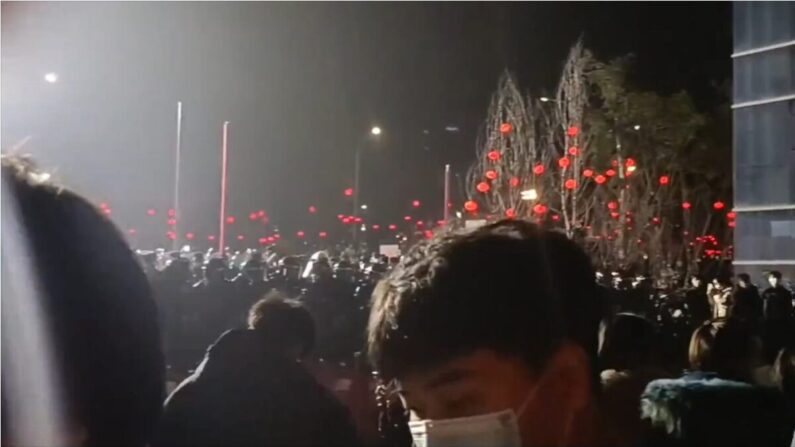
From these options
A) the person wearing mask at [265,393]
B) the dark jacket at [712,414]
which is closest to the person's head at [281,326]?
the person wearing mask at [265,393]

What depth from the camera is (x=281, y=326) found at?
161 cm

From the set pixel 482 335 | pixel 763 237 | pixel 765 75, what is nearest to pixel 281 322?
pixel 482 335

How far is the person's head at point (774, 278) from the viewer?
174cm

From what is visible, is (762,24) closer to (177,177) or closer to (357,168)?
(357,168)

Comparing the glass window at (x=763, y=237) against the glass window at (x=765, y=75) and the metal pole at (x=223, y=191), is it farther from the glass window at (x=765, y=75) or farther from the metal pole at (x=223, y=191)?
the metal pole at (x=223, y=191)

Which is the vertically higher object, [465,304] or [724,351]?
[465,304]

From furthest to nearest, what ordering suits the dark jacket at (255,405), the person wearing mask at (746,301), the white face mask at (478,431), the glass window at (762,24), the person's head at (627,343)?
the glass window at (762,24)
the person wearing mask at (746,301)
the dark jacket at (255,405)
the person's head at (627,343)
the white face mask at (478,431)

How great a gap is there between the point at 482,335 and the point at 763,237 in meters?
0.69

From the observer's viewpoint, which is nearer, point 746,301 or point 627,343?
point 627,343

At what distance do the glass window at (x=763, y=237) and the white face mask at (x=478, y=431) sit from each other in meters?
0.64

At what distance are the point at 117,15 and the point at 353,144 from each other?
0.55 meters

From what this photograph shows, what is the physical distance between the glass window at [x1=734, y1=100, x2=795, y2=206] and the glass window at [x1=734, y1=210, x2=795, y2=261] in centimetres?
4

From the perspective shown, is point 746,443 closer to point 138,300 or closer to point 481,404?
point 481,404

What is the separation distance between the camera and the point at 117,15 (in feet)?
5.72
